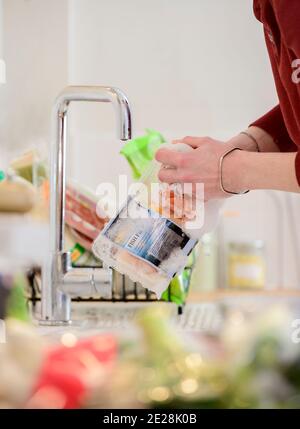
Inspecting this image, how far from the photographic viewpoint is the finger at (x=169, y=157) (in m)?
0.72

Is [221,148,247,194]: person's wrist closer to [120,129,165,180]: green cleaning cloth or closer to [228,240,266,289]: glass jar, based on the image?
[120,129,165,180]: green cleaning cloth

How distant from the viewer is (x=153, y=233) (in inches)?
27.5

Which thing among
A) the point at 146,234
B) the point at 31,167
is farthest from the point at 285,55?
the point at 31,167

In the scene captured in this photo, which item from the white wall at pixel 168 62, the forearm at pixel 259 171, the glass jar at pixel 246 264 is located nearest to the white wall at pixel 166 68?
the white wall at pixel 168 62

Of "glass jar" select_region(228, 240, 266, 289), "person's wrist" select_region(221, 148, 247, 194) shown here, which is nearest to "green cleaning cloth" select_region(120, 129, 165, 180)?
"person's wrist" select_region(221, 148, 247, 194)

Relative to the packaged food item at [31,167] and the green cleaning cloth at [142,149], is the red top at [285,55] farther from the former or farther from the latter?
the packaged food item at [31,167]

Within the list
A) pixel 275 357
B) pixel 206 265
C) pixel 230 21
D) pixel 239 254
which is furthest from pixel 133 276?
pixel 239 254

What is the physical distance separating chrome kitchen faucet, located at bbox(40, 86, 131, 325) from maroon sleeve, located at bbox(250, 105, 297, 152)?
0.15 m

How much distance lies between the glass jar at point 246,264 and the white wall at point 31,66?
487 millimetres

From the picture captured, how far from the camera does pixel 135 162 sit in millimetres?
832

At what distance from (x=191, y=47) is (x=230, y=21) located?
0.06 meters

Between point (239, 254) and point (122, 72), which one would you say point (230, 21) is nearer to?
point (122, 72)

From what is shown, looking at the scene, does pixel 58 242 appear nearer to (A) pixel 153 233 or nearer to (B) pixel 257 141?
(A) pixel 153 233

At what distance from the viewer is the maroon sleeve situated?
2.53ft
